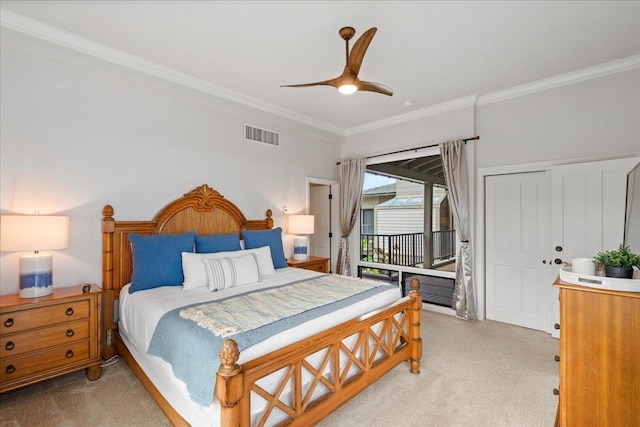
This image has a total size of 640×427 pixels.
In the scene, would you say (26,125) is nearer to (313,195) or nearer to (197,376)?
(197,376)

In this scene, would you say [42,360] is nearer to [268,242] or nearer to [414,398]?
[268,242]

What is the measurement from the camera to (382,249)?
5559 millimetres

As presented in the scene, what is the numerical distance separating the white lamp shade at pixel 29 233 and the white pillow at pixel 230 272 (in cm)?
121

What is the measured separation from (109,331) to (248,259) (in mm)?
1511

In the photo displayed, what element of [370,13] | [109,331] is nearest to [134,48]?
[370,13]

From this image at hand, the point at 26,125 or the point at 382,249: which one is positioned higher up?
the point at 26,125

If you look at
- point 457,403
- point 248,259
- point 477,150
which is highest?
point 477,150

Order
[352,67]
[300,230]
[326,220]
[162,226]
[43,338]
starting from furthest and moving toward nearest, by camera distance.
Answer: [326,220], [300,230], [162,226], [352,67], [43,338]

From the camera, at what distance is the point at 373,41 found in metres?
2.87

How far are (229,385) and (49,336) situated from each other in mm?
1993

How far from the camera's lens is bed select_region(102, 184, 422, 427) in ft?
5.37

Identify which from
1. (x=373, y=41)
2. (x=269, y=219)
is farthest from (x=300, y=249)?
(x=373, y=41)

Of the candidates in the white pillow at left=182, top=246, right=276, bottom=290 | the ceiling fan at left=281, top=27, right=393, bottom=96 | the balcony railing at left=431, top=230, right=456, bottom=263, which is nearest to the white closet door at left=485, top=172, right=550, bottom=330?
the balcony railing at left=431, top=230, right=456, bottom=263

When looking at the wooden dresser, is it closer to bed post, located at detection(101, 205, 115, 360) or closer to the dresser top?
the dresser top
